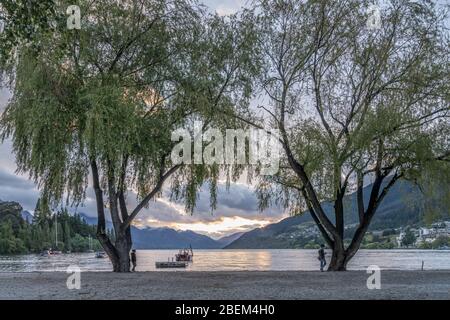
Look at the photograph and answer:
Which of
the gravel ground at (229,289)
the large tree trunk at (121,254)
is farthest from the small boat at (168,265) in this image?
the gravel ground at (229,289)

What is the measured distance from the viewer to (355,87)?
25.5 metres

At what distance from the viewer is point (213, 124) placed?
23.6m

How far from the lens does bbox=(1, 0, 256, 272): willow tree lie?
21.2 m

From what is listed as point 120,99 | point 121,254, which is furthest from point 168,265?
point 120,99

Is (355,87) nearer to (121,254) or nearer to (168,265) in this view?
(121,254)

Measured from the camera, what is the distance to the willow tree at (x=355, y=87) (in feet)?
78.6

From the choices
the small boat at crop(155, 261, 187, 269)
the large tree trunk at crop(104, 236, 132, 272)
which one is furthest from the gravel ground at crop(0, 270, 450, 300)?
the small boat at crop(155, 261, 187, 269)

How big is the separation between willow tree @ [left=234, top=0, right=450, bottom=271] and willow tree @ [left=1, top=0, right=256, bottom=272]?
2052 millimetres

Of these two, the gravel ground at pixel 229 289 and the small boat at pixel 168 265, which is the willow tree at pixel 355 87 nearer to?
the gravel ground at pixel 229 289

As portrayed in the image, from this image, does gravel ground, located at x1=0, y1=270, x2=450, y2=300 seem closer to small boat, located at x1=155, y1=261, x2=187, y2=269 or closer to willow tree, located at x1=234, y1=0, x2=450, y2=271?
willow tree, located at x1=234, y1=0, x2=450, y2=271

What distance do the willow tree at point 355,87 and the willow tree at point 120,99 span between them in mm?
2052

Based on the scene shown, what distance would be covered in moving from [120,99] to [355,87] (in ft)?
34.1
